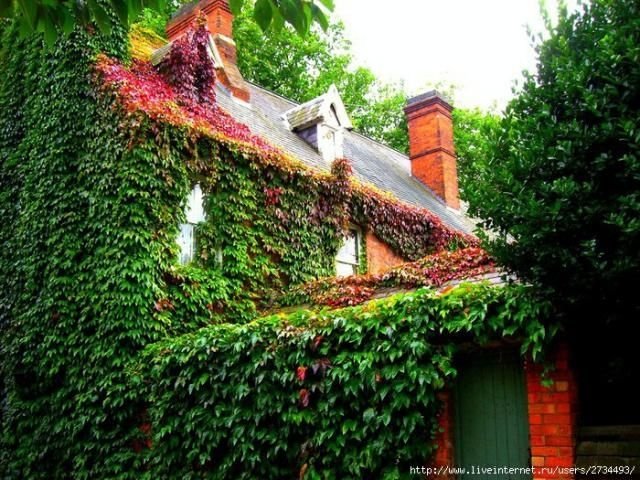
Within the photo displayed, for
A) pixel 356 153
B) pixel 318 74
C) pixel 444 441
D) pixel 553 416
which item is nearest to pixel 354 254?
pixel 356 153

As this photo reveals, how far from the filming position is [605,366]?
6.58 meters

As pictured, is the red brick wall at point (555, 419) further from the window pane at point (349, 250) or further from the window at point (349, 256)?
the window pane at point (349, 250)

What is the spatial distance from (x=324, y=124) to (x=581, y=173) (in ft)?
40.6

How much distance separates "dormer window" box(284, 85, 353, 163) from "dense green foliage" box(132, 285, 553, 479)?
9039 mm

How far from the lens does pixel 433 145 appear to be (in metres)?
23.4

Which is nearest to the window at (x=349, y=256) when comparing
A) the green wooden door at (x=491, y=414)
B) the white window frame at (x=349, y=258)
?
the white window frame at (x=349, y=258)

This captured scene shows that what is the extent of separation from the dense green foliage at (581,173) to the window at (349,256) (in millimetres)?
8259

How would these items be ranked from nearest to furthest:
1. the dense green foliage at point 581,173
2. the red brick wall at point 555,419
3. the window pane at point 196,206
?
1. the dense green foliage at point 581,173
2. the red brick wall at point 555,419
3. the window pane at point 196,206

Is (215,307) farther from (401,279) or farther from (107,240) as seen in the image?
(401,279)

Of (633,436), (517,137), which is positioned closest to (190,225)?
(517,137)

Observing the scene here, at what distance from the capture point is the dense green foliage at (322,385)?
23.6ft

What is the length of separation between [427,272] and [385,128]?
90.9 feet

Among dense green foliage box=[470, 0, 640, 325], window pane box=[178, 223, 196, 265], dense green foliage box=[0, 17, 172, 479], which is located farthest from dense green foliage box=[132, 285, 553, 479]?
window pane box=[178, 223, 196, 265]

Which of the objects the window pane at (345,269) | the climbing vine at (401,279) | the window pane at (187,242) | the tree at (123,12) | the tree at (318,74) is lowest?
the climbing vine at (401,279)
